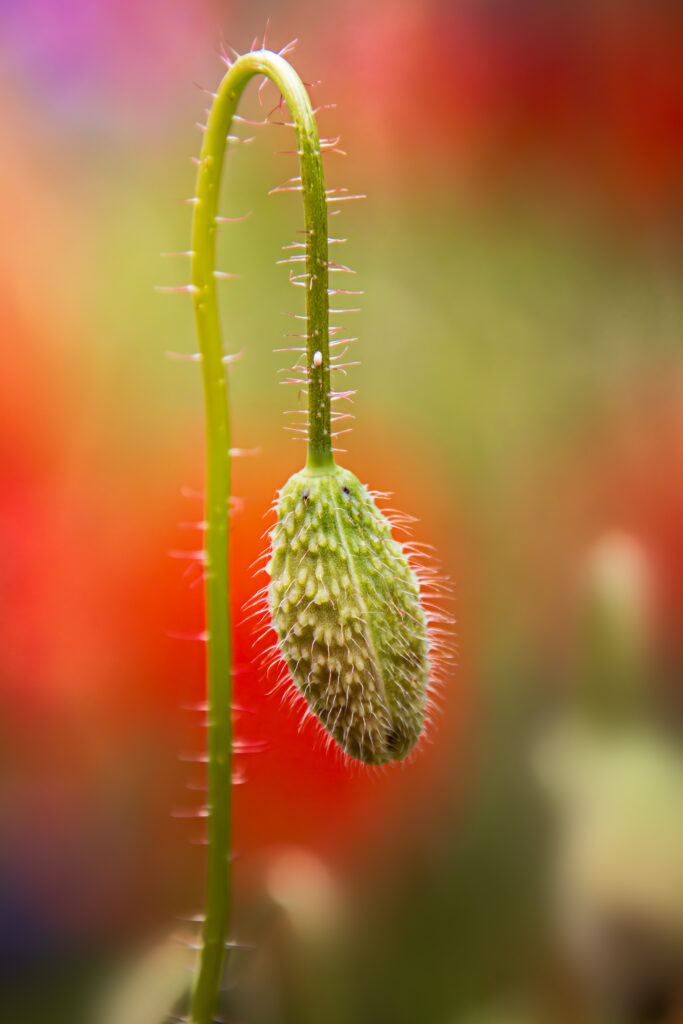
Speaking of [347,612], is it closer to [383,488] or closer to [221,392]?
[221,392]

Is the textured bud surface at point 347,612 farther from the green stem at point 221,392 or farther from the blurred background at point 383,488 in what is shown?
the blurred background at point 383,488

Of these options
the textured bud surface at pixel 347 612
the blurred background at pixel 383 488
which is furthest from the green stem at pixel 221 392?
the blurred background at pixel 383 488

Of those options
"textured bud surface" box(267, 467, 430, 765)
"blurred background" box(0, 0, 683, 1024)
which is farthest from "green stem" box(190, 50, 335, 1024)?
"blurred background" box(0, 0, 683, 1024)

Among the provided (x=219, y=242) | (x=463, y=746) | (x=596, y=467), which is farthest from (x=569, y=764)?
(x=219, y=242)

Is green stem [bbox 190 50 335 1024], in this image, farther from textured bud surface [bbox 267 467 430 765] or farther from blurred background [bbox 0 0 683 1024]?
blurred background [bbox 0 0 683 1024]

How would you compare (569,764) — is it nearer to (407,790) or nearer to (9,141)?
(407,790)

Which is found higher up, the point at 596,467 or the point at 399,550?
the point at 596,467

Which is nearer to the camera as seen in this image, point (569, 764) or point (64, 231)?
point (64, 231)
